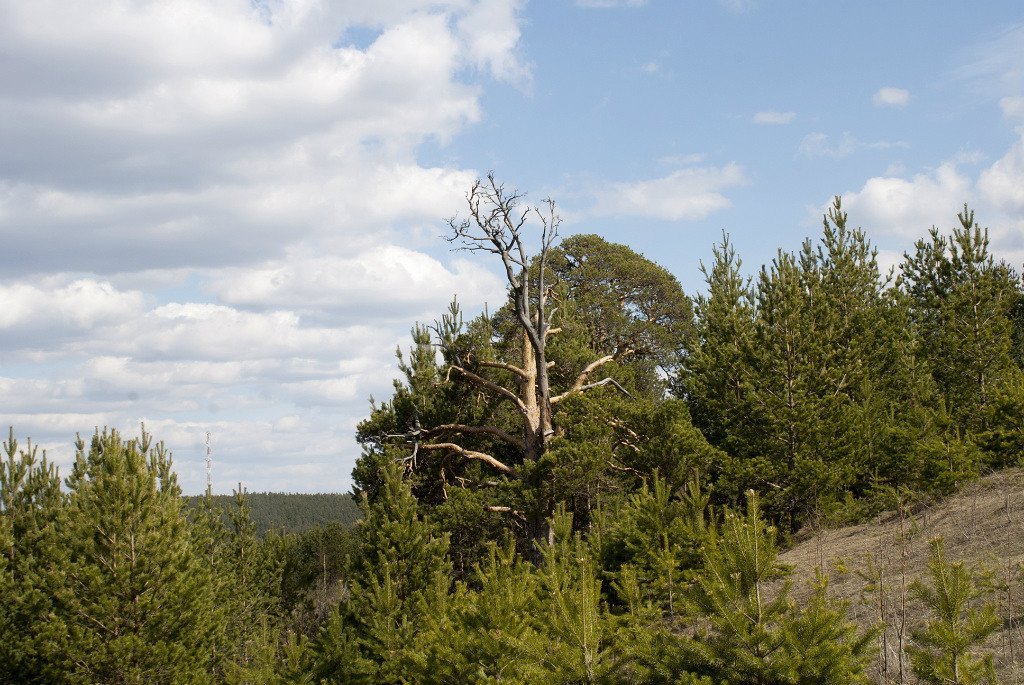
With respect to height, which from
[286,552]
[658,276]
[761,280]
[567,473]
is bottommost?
[286,552]

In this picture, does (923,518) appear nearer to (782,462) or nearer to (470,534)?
(782,462)

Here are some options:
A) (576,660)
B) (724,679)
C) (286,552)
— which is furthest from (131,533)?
(286,552)

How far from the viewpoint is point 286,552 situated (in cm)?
4428

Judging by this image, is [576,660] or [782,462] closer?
[576,660]

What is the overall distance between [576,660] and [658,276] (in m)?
35.1

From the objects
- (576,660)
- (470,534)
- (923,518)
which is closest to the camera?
(576,660)

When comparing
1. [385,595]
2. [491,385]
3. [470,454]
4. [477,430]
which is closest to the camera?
[385,595]

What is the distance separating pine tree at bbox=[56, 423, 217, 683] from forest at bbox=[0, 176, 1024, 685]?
0.05m

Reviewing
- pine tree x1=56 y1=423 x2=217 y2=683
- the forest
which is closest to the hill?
the forest

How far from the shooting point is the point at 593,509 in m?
23.2

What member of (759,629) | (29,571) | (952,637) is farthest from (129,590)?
(952,637)

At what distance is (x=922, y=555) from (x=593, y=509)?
870 cm

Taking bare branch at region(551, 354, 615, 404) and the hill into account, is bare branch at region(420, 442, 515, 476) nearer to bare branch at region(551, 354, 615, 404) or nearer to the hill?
bare branch at region(551, 354, 615, 404)

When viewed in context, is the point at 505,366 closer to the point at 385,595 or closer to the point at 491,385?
the point at 491,385
